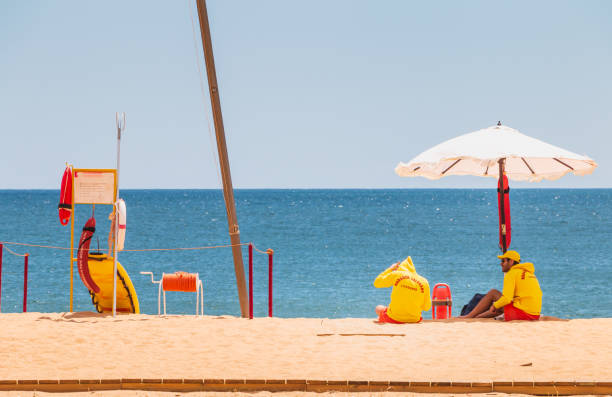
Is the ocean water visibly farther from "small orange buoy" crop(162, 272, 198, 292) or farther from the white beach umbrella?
"small orange buoy" crop(162, 272, 198, 292)

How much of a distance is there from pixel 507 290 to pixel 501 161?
235 centimetres

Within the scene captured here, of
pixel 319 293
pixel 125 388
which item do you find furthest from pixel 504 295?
pixel 319 293

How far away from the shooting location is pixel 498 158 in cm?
1059

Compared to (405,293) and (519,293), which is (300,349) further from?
(519,293)

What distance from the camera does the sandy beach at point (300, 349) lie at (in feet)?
24.9

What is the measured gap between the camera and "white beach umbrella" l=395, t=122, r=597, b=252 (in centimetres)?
1081

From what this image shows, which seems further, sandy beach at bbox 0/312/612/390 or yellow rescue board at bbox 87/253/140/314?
yellow rescue board at bbox 87/253/140/314

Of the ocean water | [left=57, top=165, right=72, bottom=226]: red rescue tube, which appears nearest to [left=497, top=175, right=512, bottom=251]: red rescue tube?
[left=57, top=165, right=72, bottom=226]: red rescue tube

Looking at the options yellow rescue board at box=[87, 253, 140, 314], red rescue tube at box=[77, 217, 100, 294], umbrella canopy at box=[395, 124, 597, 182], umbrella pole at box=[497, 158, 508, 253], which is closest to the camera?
umbrella canopy at box=[395, 124, 597, 182]

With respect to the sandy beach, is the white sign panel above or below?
above

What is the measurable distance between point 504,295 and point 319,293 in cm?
1857

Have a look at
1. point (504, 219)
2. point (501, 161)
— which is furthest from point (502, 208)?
point (501, 161)

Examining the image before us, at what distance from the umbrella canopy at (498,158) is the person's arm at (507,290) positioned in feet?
5.37

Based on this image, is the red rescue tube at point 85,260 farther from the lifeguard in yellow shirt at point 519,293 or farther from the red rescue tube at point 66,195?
the lifeguard in yellow shirt at point 519,293
